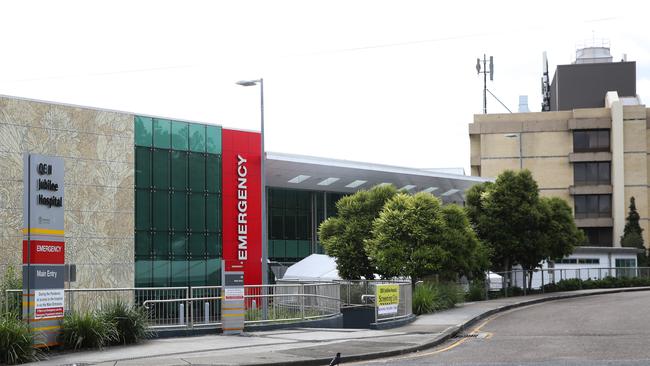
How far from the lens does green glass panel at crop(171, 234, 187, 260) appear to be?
41.9m

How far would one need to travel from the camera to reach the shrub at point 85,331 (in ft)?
57.3

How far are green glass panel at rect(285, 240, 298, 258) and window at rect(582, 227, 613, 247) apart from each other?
128 ft

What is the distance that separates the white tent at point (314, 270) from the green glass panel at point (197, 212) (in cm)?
518

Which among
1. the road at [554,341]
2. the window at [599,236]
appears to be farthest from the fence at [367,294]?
the window at [599,236]

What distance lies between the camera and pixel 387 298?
25719 mm

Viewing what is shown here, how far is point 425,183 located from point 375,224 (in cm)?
2121

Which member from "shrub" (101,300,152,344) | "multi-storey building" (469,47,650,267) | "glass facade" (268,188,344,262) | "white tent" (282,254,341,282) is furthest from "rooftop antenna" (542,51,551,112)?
"shrub" (101,300,152,344)

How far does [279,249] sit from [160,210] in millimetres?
11720

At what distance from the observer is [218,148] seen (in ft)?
145

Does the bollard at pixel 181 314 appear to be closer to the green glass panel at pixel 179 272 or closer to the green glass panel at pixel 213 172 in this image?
the green glass panel at pixel 179 272

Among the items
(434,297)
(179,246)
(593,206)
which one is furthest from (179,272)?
(593,206)

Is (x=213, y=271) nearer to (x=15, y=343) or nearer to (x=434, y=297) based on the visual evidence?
(x=434, y=297)

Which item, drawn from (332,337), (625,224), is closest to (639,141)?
(625,224)

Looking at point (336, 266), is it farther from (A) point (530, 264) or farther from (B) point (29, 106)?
(B) point (29, 106)
